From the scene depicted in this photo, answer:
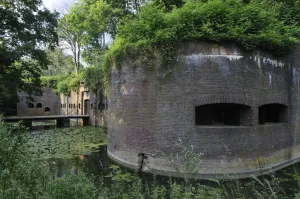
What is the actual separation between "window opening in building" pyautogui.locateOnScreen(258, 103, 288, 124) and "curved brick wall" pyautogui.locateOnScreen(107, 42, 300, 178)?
1.66 feet

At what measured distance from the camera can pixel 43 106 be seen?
30.3 meters

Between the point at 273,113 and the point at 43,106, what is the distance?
27852 millimetres

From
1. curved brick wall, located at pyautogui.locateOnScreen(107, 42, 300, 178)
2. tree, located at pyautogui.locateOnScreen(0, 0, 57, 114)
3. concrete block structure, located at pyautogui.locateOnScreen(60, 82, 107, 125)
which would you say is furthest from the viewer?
concrete block structure, located at pyautogui.locateOnScreen(60, 82, 107, 125)

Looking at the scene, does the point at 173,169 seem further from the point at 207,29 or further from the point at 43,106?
the point at 43,106

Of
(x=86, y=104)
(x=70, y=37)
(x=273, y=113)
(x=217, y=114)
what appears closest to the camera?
(x=217, y=114)

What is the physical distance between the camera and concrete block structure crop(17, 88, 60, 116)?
29.4m

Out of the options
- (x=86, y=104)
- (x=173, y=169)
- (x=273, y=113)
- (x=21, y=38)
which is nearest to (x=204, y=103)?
(x=173, y=169)

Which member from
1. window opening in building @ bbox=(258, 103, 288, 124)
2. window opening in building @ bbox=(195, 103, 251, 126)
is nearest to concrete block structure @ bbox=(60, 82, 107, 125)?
window opening in building @ bbox=(195, 103, 251, 126)

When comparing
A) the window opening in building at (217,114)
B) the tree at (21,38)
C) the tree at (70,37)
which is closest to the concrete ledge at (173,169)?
the window opening in building at (217,114)

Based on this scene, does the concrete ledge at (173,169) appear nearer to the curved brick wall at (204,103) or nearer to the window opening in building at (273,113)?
the curved brick wall at (204,103)

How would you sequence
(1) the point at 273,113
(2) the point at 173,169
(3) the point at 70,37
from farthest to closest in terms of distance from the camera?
(3) the point at 70,37 < (1) the point at 273,113 < (2) the point at 173,169

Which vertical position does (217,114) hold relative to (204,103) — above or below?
below

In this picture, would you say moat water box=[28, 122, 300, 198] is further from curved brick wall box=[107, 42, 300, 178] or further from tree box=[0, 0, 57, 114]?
tree box=[0, 0, 57, 114]

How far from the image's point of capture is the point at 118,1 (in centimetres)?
1642
